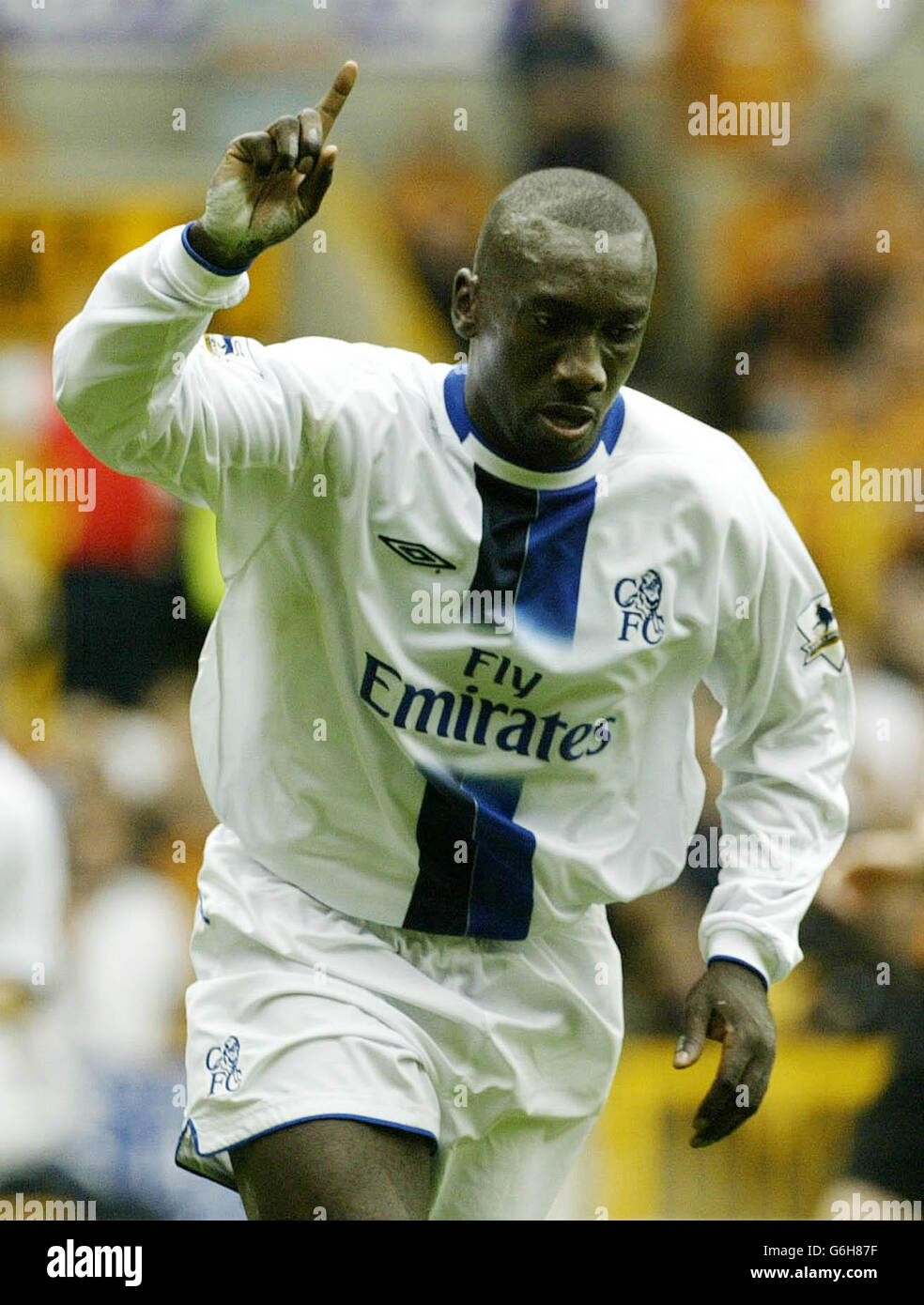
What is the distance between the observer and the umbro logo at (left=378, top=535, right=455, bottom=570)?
11.2ft

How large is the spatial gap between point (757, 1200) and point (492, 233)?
3.56m

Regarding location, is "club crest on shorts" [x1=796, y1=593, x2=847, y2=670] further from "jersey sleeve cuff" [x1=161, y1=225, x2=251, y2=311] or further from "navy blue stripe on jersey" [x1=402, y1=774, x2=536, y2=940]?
"jersey sleeve cuff" [x1=161, y1=225, x2=251, y2=311]

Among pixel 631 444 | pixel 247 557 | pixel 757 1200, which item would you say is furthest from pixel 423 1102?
pixel 757 1200

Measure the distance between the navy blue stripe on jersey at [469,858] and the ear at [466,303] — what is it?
779 millimetres

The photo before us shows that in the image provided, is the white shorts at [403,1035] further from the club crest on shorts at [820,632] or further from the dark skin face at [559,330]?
the dark skin face at [559,330]

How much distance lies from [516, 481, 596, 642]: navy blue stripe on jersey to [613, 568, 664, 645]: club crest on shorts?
83 millimetres

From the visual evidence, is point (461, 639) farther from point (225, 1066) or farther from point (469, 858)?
point (225, 1066)

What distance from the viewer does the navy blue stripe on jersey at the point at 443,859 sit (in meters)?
3.49

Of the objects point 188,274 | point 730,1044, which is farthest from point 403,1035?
point 188,274

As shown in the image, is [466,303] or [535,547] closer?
[535,547]

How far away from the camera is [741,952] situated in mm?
3670

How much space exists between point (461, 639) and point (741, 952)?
2.58 ft

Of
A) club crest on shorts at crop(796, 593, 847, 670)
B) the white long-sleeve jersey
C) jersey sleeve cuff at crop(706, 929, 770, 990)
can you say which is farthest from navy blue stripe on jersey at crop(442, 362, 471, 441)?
jersey sleeve cuff at crop(706, 929, 770, 990)

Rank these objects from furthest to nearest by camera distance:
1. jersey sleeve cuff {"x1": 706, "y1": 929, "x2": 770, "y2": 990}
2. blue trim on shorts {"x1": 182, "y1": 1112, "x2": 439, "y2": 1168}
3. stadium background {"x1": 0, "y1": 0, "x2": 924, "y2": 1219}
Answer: stadium background {"x1": 0, "y1": 0, "x2": 924, "y2": 1219} → jersey sleeve cuff {"x1": 706, "y1": 929, "x2": 770, "y2": 990} → blue trim on shorts {"x1": 182, "y1": 1112, "x2": 439, "y2": 1168}
